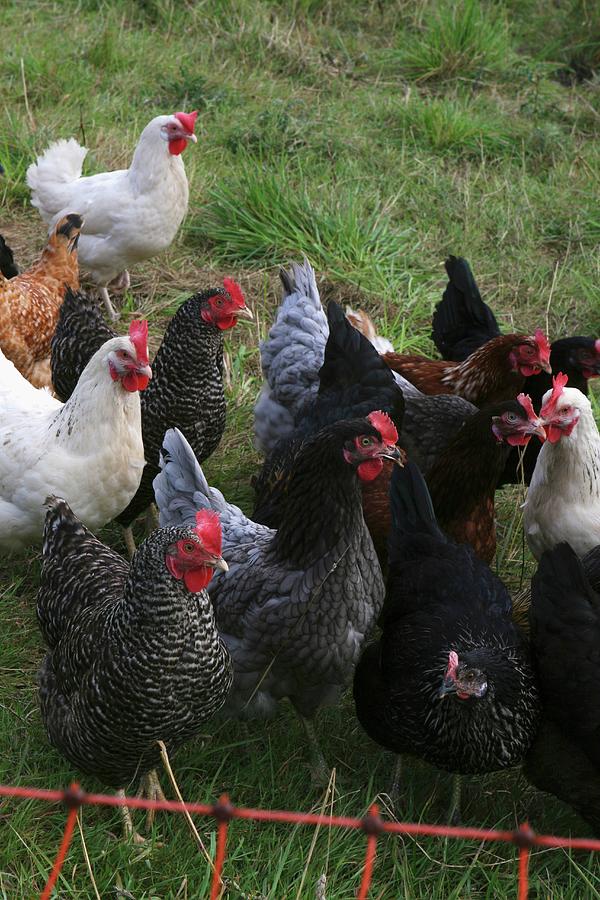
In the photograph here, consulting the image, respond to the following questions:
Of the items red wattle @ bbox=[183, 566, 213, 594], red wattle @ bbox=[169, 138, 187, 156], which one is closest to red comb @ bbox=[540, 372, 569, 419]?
red wattle @ bbox=[183, 566, 213, 594]

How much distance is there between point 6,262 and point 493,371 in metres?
2.67

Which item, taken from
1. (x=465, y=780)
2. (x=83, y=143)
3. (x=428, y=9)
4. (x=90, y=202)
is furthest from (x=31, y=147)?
(x=465, y=780)

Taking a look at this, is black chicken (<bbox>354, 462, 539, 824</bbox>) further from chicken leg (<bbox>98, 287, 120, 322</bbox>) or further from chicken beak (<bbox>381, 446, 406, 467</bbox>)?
chicken leg (<bbox>98, 287, 120, 322</bbox>)

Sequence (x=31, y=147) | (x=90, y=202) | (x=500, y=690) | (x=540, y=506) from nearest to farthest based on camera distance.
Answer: (x=500, y=690)
(x=540, y=506)
(x=90, y=202)
(x=31, y=147)

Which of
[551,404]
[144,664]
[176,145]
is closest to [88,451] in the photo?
[144,664]

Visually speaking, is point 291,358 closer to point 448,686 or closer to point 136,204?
point 136,204

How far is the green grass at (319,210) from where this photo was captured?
121 inches

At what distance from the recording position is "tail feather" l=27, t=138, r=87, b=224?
591 centimetres

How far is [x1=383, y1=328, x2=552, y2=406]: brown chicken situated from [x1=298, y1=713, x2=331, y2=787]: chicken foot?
1.78 metres

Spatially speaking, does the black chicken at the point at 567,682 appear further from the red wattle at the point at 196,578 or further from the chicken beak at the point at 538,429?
the red wattle at the point at 196,578

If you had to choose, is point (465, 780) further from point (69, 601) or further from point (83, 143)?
point (83, 143)

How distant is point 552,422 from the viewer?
147 inches

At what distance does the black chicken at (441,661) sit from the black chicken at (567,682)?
2.7 inches

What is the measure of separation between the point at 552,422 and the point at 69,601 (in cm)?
187
